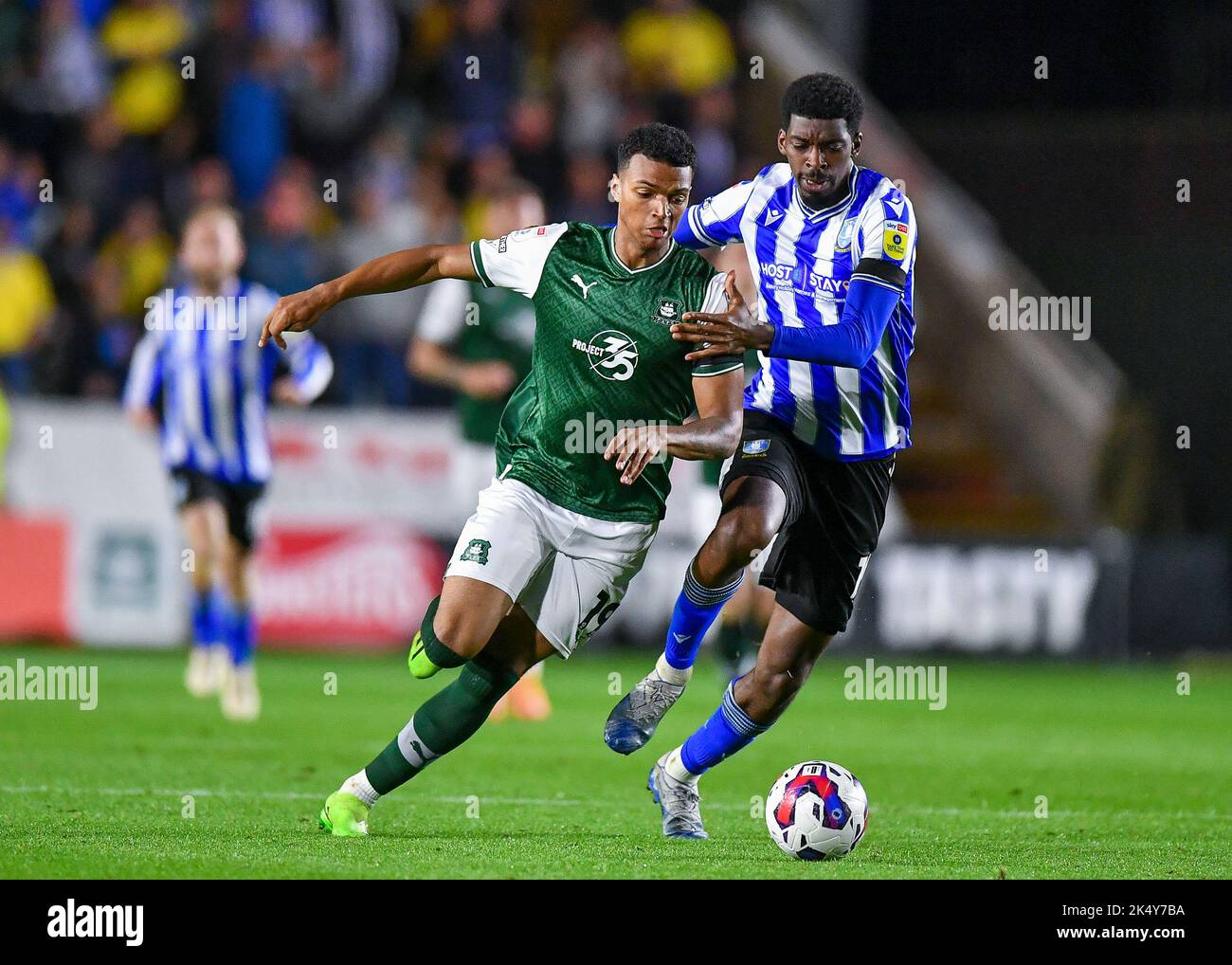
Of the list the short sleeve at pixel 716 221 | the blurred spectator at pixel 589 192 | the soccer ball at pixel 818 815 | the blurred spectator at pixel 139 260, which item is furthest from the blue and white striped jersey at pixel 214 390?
the soccer ball at pixel 818 815

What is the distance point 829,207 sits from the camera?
21.9ft

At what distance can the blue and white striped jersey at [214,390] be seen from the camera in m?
11.1

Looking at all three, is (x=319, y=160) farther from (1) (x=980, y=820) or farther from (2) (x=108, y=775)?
(1) (x=980, y=820)

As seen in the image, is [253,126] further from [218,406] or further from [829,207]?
[829,207]

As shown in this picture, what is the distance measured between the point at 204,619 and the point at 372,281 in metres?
6.05

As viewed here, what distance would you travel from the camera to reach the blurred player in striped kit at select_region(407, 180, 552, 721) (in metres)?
10.2

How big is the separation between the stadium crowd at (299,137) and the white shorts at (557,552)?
8.93 m

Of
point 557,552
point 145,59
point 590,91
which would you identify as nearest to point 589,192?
point 590,91

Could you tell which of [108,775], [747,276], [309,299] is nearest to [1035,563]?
[747,276]

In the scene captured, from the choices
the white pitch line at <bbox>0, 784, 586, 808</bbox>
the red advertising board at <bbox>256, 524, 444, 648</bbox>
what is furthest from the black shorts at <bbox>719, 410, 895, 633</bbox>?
the red advertising board at <bbox>256, 524, 444, 648</bbox>

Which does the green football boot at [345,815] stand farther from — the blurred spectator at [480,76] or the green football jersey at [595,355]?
the blurred spectator at [480,76]

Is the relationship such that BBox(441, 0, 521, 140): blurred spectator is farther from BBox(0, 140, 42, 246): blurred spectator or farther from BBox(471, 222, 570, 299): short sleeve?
BBox(471, 222, 570, 299): short sleeve

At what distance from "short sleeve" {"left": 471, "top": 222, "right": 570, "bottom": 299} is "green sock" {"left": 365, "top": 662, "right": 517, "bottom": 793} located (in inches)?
50.6

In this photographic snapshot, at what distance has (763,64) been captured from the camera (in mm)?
18688
